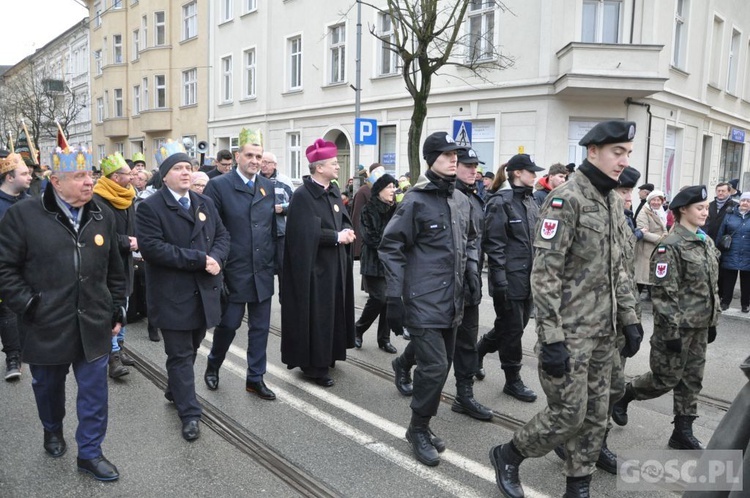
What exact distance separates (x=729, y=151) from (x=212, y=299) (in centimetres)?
2435

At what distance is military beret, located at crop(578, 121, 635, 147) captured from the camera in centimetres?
334

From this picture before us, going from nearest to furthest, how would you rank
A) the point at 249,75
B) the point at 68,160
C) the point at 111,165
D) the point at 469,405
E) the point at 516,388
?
1. the point at 68,160
2. the point at 469,405
3. the point at 516,388
4. the point at 111,165
5. the point at 249,75

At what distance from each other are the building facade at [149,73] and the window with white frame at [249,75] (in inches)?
123

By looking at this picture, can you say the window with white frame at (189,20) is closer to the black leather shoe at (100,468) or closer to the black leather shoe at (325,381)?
the black leather shoe at (325,381)

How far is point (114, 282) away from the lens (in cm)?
414

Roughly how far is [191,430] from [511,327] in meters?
2.77

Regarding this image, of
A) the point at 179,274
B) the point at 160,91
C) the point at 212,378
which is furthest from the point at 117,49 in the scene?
the point at 179,274

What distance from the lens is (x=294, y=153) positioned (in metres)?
25.4

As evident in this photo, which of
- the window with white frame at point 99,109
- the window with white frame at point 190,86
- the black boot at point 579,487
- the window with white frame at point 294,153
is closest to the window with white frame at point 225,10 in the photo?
the window with white frame at point 190,86

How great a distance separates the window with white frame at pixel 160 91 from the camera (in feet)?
109

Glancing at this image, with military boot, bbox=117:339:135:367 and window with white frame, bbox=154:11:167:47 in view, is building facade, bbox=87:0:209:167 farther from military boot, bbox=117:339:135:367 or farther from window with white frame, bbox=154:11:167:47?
military boot, bbox=117:339:135:367

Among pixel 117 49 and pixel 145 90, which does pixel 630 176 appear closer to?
pixel 145 90

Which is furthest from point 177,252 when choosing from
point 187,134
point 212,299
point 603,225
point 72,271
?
point 187,134

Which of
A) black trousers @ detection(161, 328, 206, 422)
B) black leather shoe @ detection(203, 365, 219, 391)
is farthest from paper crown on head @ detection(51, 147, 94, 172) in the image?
black leather shoe @ detection(203, 365, 219, 391)
